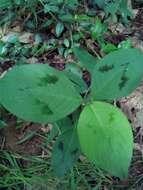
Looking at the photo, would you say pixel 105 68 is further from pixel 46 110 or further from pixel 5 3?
pixel 5 3

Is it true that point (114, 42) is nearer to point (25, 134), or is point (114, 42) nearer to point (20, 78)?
point (25, 134)

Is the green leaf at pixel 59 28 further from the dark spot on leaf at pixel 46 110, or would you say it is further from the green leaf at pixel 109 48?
the dark spot on leaf at pixel 46 110

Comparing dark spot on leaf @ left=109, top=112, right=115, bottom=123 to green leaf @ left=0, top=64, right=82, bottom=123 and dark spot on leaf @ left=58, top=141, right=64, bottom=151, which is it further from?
dark spot on leaf @ left=58, top=141, right=64, bottom=151

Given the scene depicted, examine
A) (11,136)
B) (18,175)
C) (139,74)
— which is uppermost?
(139,74)

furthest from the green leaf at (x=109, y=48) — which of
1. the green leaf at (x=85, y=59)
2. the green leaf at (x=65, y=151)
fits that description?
the green leaf at (x=65, y=151)

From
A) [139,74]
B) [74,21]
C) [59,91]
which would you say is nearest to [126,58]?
[139,74]

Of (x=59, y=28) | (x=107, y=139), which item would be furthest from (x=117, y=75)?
(x=59, y=28)

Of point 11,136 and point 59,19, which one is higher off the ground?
point 59,19
